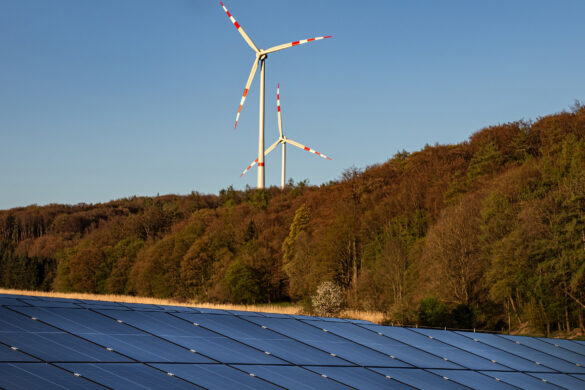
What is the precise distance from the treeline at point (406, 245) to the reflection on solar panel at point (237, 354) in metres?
50.7

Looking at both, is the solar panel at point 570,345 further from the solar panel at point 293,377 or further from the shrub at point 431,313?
the shrub at point 431,313

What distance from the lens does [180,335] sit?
21891mm

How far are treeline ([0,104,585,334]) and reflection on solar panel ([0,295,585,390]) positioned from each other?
50.7 meters

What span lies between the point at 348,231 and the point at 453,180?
2124 cm

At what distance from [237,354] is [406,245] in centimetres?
9275

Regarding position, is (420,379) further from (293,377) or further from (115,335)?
(115,335)

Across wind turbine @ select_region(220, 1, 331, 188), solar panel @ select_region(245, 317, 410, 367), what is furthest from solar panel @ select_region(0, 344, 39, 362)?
wind turbine @ select_region(220, 1, 331, 188)

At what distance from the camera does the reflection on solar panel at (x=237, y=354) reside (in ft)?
54.4

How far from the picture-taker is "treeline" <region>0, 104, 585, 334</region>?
8350 centimetres

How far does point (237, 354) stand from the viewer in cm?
2081

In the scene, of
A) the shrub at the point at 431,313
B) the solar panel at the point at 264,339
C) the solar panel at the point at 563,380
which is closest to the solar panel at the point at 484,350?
the solar panel at the point at 563,380

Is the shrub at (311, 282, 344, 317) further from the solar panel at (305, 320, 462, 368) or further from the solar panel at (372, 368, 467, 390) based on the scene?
the solar panel at (372, 368, 467, 390)

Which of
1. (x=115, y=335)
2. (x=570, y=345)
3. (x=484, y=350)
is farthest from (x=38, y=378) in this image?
(x=570, y=345)

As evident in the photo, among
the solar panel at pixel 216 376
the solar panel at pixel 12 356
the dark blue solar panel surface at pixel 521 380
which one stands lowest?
the dark blue solar panel surface at pixel 521 380
